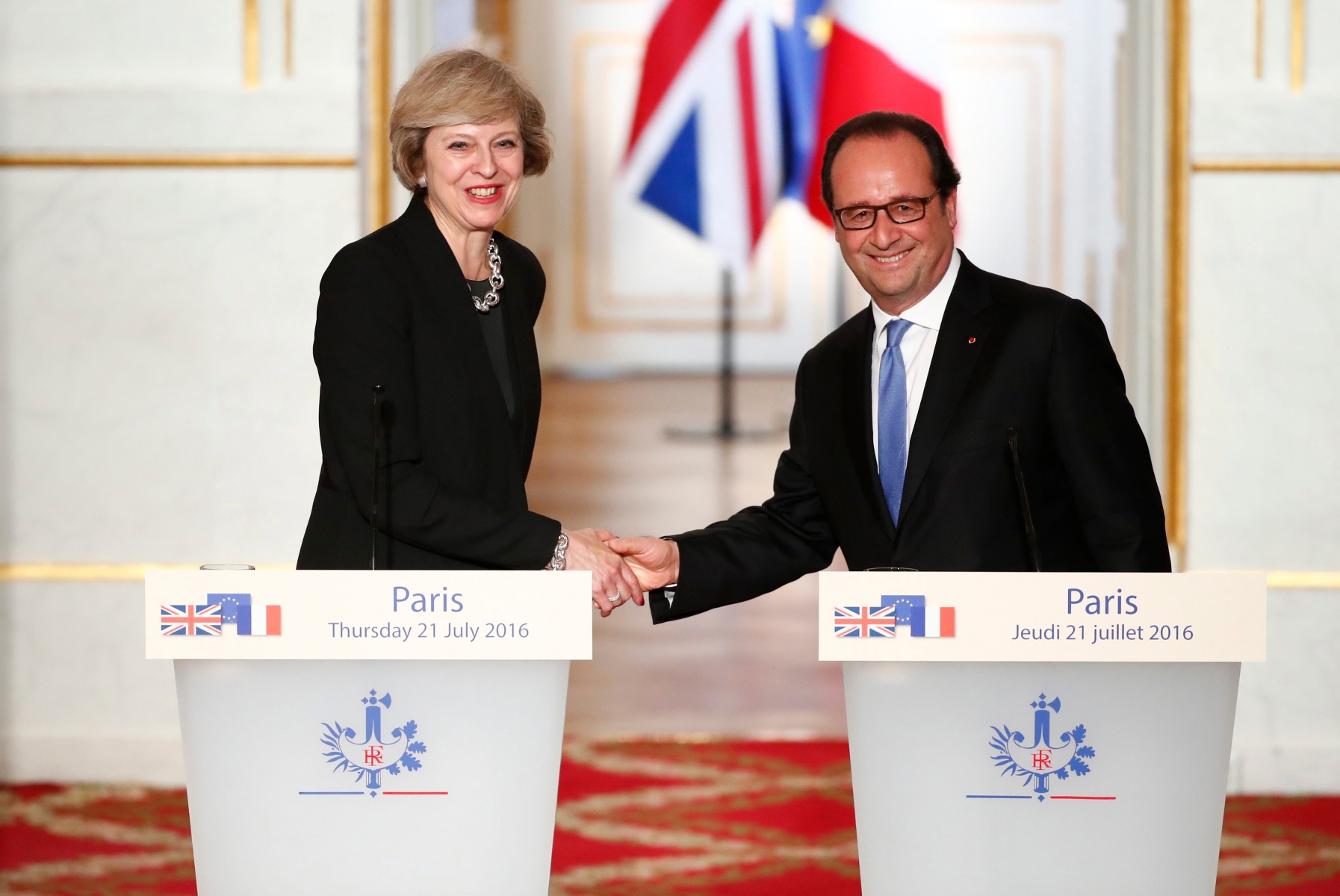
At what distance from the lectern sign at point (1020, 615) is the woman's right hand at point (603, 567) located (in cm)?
58

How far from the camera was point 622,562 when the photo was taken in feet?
6.96

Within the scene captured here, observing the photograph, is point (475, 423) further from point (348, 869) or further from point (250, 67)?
point (250, 67)

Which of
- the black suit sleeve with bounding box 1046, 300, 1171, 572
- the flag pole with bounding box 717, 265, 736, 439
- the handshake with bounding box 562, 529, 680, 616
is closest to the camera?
the black suit sleeve with bounding box 1046, 300, 1171, 572

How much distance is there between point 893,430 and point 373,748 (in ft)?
2.83

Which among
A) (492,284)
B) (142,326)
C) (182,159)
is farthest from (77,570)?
(492,284)

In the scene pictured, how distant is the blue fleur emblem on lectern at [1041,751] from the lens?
153 centimetres

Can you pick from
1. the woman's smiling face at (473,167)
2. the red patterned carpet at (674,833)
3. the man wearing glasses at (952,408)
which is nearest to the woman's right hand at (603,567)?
the man wearing glasses at (952,408)

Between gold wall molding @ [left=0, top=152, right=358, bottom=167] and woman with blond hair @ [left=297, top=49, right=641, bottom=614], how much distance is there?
1603 mm

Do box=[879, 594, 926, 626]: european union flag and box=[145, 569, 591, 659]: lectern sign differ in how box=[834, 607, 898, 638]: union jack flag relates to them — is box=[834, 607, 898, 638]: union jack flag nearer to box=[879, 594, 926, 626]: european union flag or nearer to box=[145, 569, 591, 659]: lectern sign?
box=[879, 594, 926, 626]: european union flag

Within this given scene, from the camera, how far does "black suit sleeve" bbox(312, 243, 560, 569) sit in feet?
6.48

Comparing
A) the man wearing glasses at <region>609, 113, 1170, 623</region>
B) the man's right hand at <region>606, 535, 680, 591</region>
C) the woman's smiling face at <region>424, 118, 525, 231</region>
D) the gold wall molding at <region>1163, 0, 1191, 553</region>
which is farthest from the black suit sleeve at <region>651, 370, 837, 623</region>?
the gold wall molding at <region>1163, 0, 1191, 553</region>

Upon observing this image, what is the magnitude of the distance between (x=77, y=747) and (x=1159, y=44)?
10.7 ft

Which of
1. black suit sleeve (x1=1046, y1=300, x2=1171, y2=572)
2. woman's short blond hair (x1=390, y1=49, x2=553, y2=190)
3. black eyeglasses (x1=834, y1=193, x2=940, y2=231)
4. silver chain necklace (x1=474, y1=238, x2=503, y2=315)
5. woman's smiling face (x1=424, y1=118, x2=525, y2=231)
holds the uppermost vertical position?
woman's short blond hair (x1=390, y1=49, x2=553, y2=190)

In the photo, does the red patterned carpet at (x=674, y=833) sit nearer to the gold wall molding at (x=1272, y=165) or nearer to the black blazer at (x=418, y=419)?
the black blazer at (x=418, y=419)
